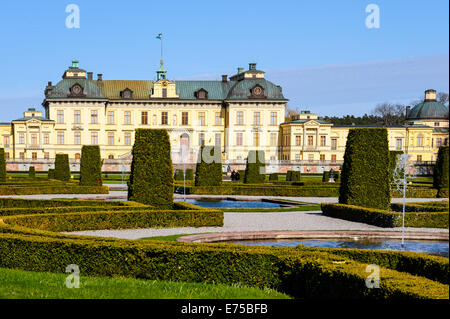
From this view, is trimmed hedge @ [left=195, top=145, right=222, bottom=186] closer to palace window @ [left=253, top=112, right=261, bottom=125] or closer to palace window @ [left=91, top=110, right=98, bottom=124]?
palace window @ [left=253, top=112, right=261, bottom=125]

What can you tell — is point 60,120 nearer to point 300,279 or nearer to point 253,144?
Result: point 253,144

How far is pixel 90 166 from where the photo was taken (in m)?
25.1

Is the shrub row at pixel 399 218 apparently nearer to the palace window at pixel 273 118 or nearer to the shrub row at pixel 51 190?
the shrub row at pixel 51 190

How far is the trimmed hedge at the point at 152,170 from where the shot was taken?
49.0 feet

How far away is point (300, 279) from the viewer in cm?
595

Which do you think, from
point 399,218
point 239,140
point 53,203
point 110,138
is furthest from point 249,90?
point 399,218

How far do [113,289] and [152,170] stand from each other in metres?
9.54

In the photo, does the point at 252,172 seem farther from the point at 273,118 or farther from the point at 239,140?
the point at 273,118

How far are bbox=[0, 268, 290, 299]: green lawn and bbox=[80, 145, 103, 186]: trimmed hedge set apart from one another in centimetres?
1882

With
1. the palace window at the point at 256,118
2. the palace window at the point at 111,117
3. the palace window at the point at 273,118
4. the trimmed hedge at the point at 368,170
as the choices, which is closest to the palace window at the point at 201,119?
the palace window at the point at 256,118

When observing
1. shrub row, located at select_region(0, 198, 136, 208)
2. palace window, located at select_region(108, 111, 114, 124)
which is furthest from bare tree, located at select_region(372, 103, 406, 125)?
shrub row, located at select_region(0, 198, 136, 208)

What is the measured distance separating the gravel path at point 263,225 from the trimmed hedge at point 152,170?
1.91 meters

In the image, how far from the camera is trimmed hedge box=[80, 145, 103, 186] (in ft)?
81.7
